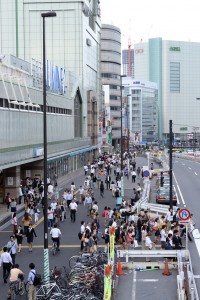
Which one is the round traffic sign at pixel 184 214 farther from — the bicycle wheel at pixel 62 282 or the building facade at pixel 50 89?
the building facade at pixel 50 89

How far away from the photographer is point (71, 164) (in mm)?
68250

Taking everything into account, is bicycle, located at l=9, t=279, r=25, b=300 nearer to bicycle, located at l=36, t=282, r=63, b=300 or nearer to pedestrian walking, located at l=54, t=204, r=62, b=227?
bicycle, located at l=36, t=282, r=63, b=300

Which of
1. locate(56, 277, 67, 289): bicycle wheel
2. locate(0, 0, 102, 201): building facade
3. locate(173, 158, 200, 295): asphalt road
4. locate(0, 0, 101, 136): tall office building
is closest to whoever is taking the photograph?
locate(56, 277, 67, 289): bicycle wheel

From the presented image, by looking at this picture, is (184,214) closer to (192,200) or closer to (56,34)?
(192,200)

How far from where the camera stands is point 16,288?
17500 millimetres

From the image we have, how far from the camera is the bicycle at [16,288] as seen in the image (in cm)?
1736

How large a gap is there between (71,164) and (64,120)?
577cm

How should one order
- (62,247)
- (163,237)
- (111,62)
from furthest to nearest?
(111,62) < (62,247) < (163,237)

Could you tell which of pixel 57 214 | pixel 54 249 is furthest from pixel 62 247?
pixel 57 214

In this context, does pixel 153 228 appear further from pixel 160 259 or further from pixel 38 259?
pixel 38 259

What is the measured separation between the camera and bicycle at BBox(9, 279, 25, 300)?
1736 centimetres

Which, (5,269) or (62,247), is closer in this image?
(5,269)

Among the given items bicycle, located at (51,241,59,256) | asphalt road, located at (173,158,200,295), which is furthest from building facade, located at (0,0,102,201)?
asphalt road, located at (173,158,200,295)

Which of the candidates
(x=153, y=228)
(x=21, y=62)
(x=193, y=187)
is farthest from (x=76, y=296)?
(x=193, y=187)
